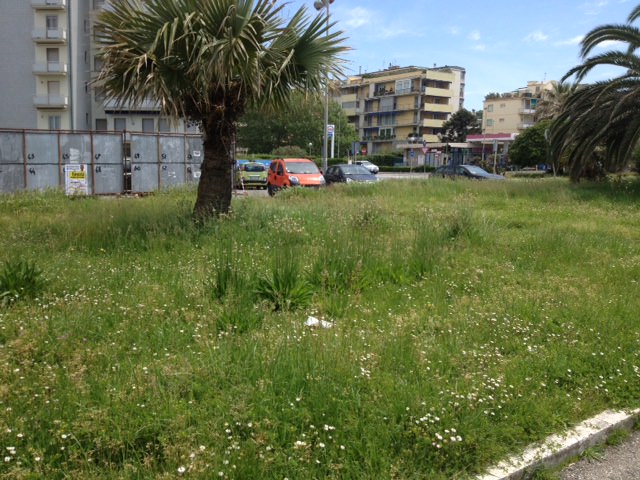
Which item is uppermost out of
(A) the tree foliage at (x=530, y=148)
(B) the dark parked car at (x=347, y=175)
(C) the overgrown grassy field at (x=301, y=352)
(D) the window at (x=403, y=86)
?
(D) the window at (x=403, y=86)

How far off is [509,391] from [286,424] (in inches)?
67.4

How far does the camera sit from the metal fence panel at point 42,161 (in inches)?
778

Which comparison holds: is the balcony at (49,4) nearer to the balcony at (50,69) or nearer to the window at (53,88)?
the balcony at (50,69)

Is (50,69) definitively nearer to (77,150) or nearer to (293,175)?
(77,150)

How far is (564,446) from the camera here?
3.45m

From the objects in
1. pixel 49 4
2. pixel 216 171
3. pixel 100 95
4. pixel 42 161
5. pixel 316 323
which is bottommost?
pixel 316 323

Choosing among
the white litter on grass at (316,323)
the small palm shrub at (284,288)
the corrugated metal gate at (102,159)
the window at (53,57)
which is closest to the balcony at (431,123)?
the window at (53,57)

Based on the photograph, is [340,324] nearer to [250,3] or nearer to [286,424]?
[286,424]

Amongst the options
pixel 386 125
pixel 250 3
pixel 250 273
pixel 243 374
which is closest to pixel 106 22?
pixel 250 3

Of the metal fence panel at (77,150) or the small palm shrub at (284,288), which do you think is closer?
the small palm shrub at (284,288)

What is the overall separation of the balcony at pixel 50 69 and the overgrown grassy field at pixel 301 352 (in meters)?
49.0

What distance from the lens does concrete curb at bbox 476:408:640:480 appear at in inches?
125

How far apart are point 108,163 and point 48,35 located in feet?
122

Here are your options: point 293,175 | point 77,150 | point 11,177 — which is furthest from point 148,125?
point 293,175
